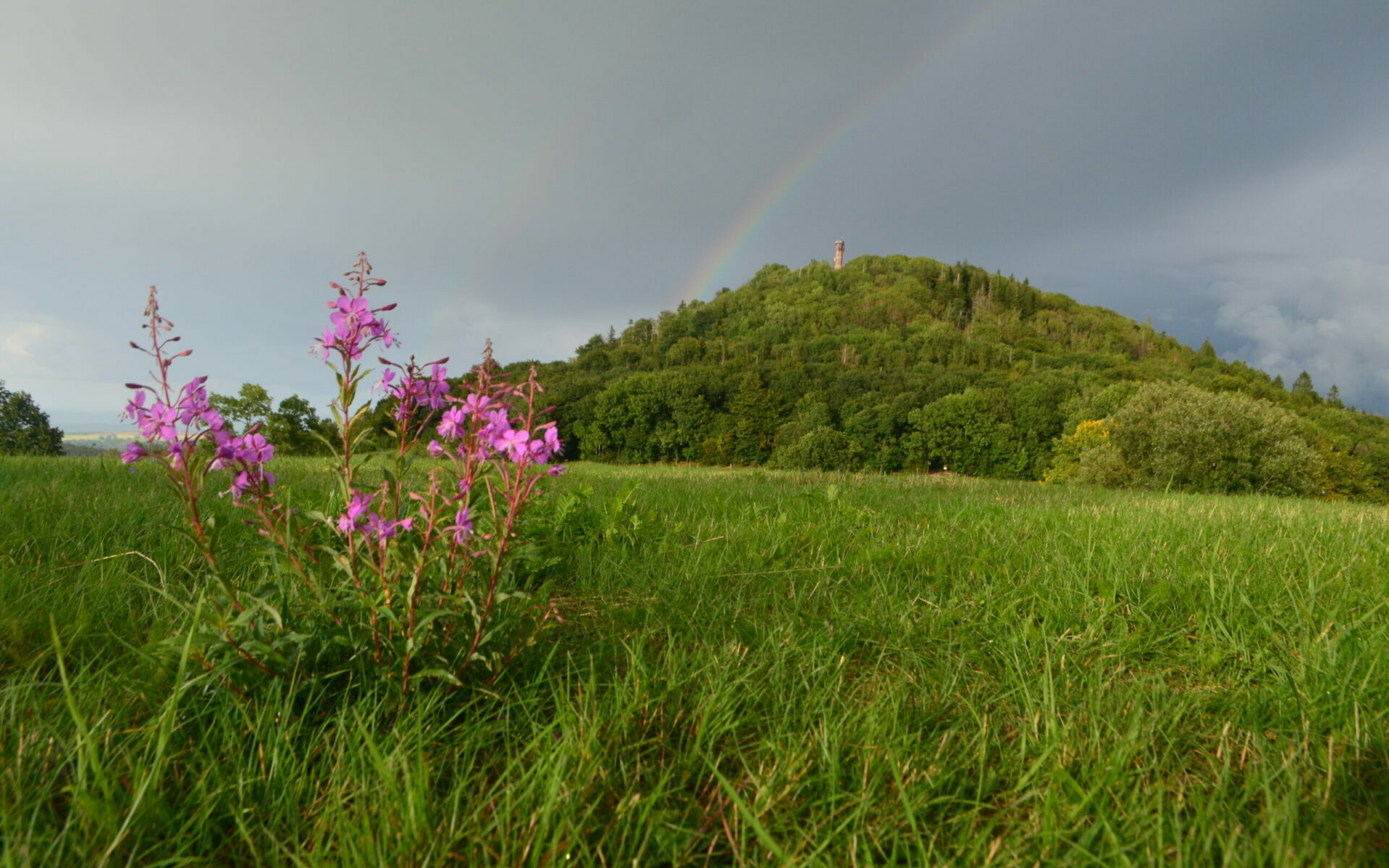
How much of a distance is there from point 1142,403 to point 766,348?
7434 centimetres

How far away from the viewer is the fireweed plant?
5.62 ft

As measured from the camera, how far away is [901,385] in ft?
242

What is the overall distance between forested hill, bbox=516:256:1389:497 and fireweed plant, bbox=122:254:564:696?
101ft

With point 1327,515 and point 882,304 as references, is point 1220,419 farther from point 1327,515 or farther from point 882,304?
point 882,304

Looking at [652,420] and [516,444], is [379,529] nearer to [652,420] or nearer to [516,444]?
[516,444]

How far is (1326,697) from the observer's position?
77.1 inches

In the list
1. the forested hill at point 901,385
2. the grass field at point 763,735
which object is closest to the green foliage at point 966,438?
the forested hill at point 901,385

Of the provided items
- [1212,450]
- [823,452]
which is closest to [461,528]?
[1212,450]

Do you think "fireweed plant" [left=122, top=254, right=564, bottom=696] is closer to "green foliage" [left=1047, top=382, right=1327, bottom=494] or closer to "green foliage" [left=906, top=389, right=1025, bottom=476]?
"green foliage" [left=1047, top=382, right=1327, bottom=494]

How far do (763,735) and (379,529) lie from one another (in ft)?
4.48

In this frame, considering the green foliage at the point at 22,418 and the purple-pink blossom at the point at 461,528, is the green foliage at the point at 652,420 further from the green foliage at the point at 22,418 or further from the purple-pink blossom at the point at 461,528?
the purple-pink blossom at the point at 461,528

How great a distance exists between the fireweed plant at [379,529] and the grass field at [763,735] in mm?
139

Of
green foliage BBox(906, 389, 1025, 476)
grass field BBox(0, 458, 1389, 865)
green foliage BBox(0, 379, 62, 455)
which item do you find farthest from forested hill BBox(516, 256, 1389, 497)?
grass field BBox(0, 458, 1389, 865)

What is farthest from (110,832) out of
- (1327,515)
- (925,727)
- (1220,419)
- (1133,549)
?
(1220,419)
